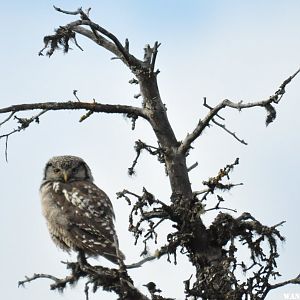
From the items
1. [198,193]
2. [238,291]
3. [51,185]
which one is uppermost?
[51,185]

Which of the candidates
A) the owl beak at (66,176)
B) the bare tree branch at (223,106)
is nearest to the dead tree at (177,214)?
the bare tree branch at (223,106)

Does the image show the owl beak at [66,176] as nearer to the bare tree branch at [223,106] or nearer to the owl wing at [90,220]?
the owl wing at [90,220]

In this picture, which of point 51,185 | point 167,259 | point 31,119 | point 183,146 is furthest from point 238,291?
point 51,185

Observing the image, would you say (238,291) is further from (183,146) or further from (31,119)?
(31,119)

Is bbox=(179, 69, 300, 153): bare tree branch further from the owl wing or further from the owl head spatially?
the owl head

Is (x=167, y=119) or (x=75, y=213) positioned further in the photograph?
(x=75, y=213)

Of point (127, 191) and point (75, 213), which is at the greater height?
point (75, 213)

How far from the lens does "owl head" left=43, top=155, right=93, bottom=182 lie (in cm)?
1168

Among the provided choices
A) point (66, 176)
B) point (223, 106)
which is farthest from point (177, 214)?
Answer: point (66, 176)

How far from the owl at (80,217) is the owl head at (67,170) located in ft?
1.39

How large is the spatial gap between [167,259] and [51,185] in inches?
156

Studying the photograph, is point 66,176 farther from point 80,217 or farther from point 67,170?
point 80,217

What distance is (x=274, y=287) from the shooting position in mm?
7102

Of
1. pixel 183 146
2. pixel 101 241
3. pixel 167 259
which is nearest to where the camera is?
pixel 167 259
